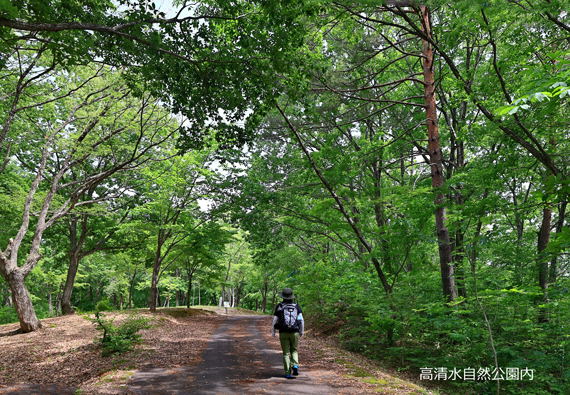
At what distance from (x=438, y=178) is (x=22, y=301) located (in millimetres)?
15446

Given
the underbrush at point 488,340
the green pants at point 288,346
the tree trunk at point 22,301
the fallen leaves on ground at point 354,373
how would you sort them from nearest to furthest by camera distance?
the fallen leaves on ground at point 354,373
the green pants at point 288,346
the underbrush at point 488,340
the tree trunk at point 22,301

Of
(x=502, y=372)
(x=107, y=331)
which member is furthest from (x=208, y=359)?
(x=502, y=372)

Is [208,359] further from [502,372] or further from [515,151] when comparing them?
[515,151]

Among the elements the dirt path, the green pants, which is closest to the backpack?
the green pants

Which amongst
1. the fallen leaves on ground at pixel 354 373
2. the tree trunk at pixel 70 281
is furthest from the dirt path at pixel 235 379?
the tree trunk at pixel 70 281

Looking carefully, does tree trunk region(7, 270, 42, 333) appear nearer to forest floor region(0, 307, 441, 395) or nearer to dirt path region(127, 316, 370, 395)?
forest floor region(0, 307, 441, 395)

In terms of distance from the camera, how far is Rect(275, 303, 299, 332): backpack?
616cm

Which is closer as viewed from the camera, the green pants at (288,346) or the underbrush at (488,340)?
the green pants at (288,346)

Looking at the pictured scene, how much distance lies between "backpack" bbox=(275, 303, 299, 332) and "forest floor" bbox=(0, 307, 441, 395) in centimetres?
90

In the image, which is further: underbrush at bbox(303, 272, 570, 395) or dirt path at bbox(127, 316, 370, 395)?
underbrush at bbox(303, 272, 570, 395)

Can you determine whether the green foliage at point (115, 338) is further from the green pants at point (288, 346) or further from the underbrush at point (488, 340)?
the underbrush at point (488, 340)

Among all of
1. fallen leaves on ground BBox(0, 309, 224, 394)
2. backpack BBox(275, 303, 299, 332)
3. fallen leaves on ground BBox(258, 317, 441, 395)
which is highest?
backpack BBox(275, 303, 299, 332)

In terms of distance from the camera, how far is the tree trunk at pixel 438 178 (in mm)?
8352

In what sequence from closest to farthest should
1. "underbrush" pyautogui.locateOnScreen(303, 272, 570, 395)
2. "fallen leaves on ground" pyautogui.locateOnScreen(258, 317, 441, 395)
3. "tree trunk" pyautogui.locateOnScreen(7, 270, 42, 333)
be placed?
"fallen leaves on ground" pyautogui.locateOnScreen(258, 317, 441, 395)
"underbrush" pyautogui.locateOnScreen(303, 272, 570, 395)
"tree trunk" pyautogui.locateOnScreen(7, 270, 42, 333)
